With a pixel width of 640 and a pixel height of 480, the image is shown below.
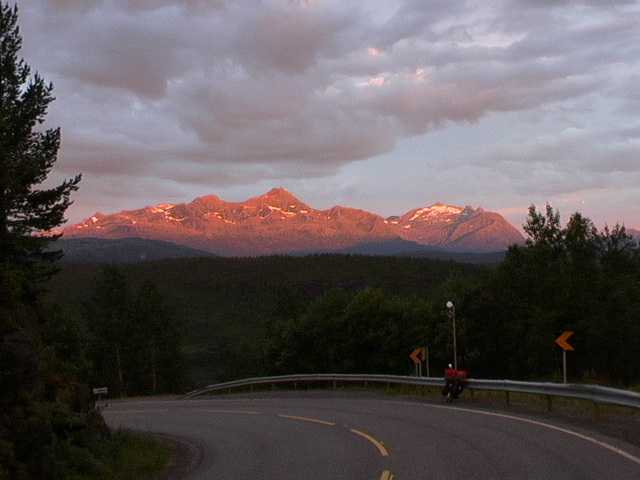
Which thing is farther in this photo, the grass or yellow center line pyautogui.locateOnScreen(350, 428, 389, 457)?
yellow center line pyautogui.locateOnScreen(350, 428, 389, 457)

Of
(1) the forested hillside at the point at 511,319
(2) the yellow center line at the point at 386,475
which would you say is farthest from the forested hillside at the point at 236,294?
(2) the yellow center line at the point at 386,475

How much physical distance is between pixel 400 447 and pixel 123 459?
5111 millimetres

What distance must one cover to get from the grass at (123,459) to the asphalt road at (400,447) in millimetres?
856

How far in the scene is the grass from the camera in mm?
12227

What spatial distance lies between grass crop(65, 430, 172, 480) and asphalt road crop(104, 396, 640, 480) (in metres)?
0.86

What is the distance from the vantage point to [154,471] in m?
13.5

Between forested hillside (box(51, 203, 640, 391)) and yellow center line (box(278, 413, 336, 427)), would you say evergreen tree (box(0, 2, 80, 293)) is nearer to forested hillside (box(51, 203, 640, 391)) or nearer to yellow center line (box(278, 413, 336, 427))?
yellow center line (box(278, 413, 336, 427))

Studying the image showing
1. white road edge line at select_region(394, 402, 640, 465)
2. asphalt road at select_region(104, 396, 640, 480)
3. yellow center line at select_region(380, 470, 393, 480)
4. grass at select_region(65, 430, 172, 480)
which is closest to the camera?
yellow center line at select_region(380, 470, 393, 480)

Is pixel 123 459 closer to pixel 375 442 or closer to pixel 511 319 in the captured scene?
pixel 375 442

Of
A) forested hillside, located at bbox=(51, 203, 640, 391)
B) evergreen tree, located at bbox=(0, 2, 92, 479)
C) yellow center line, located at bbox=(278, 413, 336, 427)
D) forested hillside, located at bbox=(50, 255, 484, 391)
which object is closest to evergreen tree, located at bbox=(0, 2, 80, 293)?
evergreen tree, located at bbox=(0, 2, 92, 479)

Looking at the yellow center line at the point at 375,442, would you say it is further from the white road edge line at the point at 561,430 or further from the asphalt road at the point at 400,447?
the white road edge line at the point at 561,430

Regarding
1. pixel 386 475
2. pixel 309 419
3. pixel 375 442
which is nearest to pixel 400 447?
pixel 375 442

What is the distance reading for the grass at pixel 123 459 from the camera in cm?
1223

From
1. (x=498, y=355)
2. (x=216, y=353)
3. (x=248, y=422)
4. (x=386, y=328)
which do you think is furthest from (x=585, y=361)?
(x=216, y=353)
